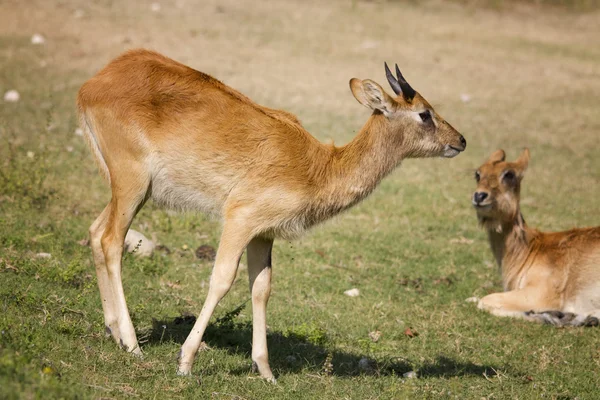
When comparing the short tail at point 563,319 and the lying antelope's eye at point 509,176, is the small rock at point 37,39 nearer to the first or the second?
the lying antelope's eye at point 509,176

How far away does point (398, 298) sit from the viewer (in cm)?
825

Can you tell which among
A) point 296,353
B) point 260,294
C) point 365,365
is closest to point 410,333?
point 365,365

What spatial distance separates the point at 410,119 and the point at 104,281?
287cm

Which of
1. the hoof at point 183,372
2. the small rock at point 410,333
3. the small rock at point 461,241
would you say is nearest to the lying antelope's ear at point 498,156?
the small rock at point 461,241

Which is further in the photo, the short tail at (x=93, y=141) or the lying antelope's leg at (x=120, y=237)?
the short tail at (x=93, y=141)

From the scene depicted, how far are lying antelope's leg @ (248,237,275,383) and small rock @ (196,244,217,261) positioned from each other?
236cm

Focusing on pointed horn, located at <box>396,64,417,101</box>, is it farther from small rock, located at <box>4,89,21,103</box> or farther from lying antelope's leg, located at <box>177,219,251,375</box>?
small rock, located at <box>4,89,21,103</box>

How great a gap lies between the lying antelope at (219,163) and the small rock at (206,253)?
7.56 ft

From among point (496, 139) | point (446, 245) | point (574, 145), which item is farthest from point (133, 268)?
point (574, 145)

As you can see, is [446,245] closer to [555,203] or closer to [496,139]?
[555,203]

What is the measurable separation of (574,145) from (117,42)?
1040 cm

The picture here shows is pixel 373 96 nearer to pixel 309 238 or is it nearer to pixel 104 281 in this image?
pixel 104 281

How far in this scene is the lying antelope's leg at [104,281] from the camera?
6133mm

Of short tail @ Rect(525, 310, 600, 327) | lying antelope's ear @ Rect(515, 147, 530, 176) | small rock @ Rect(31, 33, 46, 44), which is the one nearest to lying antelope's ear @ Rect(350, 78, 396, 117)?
short tail @ Rect(525, 310, 600, 327)
